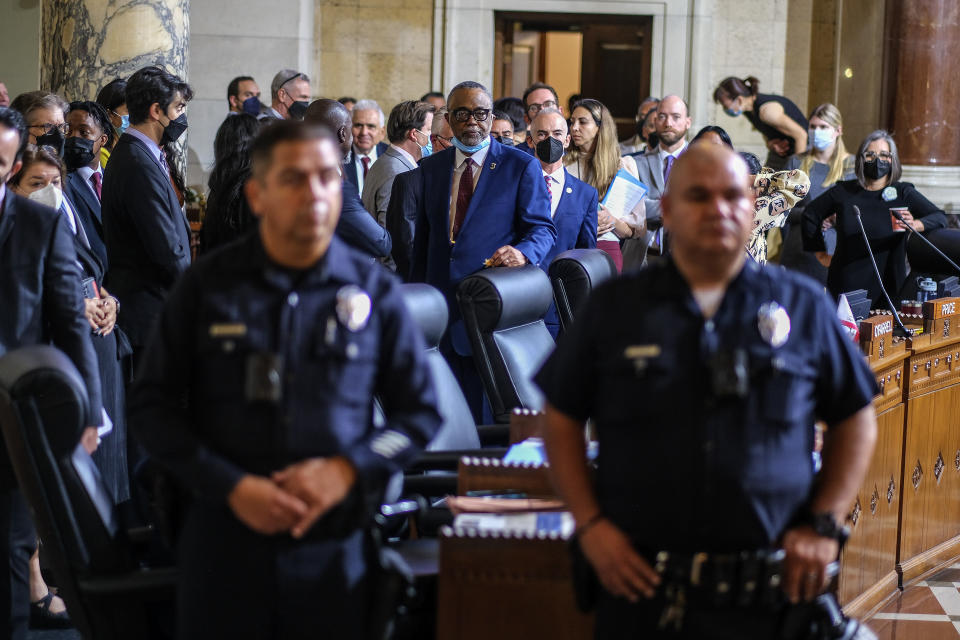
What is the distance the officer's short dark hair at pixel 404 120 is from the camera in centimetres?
602

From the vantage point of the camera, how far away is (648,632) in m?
2.00

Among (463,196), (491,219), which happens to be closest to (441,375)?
A: (491,219)

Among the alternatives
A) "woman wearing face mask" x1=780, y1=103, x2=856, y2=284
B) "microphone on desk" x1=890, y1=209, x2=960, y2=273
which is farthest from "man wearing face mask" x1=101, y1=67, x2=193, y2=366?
"woman wearing face mask" x1=780, y1=103, x2=856, y2=284

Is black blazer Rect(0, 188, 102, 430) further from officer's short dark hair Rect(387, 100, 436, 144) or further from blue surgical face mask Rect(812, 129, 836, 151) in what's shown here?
blue surgical face mask Rect(812, 129, 836, 151)

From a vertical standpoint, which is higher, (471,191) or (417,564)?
(471,191)

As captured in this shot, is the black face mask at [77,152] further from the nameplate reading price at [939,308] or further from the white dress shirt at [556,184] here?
the nameplate reading price at [939,308]

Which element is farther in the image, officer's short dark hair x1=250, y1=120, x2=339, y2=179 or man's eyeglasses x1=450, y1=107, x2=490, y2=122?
man's eyeglasses x1=450, y1=107, x2=490, y2=122

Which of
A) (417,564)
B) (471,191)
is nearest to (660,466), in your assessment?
(417,564)

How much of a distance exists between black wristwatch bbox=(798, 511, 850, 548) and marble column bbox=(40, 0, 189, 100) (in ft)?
17.9

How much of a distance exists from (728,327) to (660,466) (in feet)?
0.80

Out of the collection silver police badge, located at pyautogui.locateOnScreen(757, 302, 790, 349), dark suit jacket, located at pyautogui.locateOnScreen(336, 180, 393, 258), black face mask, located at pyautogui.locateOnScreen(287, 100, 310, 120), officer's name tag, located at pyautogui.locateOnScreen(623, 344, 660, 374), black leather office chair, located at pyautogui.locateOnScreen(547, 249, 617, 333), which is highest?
black face mask, located at pyautogui.locateOnScreen(287, 100, 310, 120)

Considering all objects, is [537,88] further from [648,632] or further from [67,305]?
[648,632]

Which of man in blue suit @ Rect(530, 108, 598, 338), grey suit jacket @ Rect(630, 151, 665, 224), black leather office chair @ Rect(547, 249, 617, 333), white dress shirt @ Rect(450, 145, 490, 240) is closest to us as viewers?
black leather office chair @ Rect(547, 249, 617, 333)

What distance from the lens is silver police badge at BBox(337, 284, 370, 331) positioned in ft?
6.48
